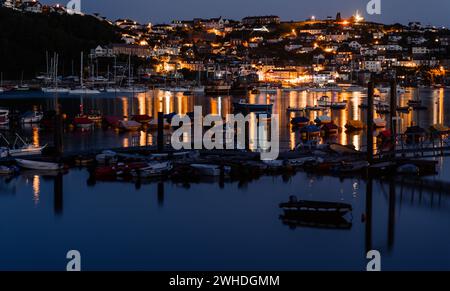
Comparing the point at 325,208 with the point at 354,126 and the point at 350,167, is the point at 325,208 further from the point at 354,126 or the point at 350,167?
the point at 354,126

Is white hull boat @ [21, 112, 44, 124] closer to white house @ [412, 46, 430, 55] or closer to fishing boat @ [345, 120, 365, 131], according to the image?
fishing boat @ [345, 120, 365, 131]

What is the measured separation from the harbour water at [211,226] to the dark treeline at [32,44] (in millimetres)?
44814

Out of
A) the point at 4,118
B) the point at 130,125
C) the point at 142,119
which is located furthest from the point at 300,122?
the point at 4,118

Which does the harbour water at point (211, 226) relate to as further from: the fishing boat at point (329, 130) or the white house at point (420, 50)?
the white house at point (420, 50)

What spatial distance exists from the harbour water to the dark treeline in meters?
44.8

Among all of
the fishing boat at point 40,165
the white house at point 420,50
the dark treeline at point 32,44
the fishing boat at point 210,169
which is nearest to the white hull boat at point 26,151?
the fishing boat at point 40,165

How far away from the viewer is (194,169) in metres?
14.3

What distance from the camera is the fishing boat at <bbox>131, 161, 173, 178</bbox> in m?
14.0

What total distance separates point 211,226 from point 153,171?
129 inches

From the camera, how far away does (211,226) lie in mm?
11055

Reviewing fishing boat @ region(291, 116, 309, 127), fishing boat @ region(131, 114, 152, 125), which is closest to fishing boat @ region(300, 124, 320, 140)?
fishing boat @ region(291, 116, 309, 127)

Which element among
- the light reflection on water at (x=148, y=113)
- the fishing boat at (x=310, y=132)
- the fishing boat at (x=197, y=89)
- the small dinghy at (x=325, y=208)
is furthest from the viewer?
the fishing boat at (x=197, y=89)

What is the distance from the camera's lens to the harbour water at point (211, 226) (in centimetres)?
947
